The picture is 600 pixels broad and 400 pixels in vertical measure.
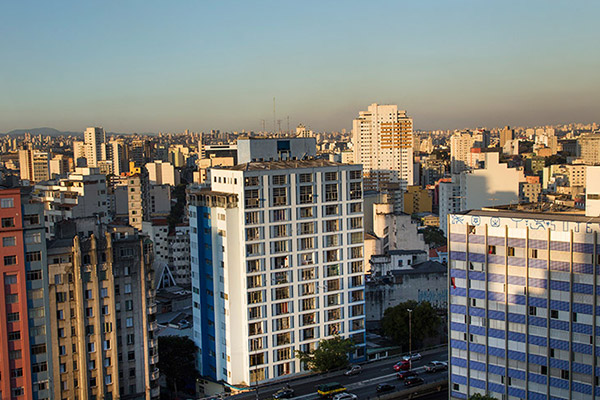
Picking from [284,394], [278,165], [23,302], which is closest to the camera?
[23,302]

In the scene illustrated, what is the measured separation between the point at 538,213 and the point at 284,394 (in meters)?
15.1

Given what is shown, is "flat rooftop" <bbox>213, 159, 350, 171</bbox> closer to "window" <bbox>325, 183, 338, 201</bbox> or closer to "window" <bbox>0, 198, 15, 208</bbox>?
"window" <bbox>325, 183, 338, 201</bbox>

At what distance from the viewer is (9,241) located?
31.5 meters

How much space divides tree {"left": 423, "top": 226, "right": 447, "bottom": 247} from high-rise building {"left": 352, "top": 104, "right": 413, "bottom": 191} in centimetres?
3406

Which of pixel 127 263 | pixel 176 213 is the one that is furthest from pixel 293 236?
pixel 176 213

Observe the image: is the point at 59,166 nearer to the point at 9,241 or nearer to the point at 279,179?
the point at 279,179

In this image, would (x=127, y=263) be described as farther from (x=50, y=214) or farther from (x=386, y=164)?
(x=386, y=164)

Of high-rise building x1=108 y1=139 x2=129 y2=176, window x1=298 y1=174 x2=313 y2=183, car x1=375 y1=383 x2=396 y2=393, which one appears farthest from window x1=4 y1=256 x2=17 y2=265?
high-rise building x1=108 y1=139 x2=129 y2=176

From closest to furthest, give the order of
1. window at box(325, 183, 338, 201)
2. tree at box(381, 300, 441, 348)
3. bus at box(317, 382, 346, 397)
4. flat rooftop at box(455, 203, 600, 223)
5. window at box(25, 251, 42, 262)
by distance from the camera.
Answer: flat rooftop at box(455, 203, 600, 223) < window at box(25, 251, 42, 262) < bus at box(317, 382, 346, 397) < window at box(325, 183, 338, 201) < tree at box(381, 300, 441, 348)

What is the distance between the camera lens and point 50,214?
59.8m

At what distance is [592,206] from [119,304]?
21.6m

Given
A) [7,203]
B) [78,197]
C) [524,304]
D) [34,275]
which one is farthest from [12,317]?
[78,197]

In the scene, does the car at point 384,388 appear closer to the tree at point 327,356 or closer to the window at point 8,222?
the tree at point 327,356

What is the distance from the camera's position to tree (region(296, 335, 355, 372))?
38906 millimetres
